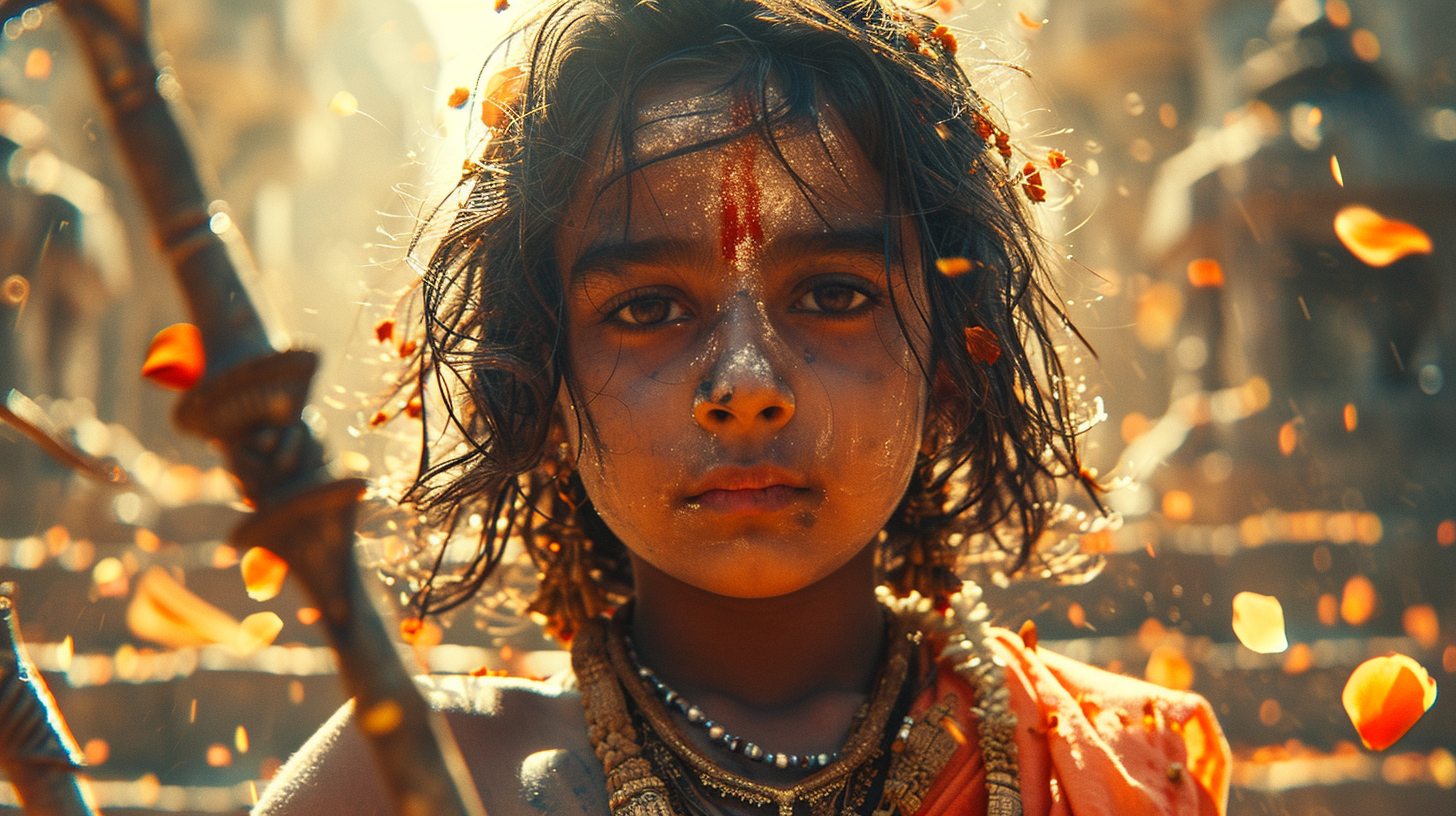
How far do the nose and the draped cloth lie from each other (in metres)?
0.50

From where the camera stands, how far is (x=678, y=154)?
1.33 metres

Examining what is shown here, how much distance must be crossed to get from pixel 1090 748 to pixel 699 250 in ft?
2.59

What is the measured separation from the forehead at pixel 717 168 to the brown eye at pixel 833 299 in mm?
72

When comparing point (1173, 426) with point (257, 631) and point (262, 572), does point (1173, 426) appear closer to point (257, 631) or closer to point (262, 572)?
point (257, 631)

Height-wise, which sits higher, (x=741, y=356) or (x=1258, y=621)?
(x=741, y=356)

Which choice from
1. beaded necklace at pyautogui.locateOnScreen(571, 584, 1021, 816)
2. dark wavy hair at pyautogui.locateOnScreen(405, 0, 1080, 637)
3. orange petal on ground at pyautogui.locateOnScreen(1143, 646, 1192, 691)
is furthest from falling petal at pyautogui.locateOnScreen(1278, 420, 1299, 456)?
beaded necklace at pyautogui.locateOnScreen(571, 584, 1021, 816)

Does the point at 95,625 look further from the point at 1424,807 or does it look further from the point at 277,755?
the point at 1424,807

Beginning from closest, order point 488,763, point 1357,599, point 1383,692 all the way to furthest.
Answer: point 488,763, point 1383,692, point 1357,599

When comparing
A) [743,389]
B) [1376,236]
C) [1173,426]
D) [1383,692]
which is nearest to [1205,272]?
[1376,236]

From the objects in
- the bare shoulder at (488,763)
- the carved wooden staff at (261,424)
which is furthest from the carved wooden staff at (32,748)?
the bare shoulder at (488,763)

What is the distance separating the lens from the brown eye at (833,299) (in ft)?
4.44

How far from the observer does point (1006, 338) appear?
1598 millimetres

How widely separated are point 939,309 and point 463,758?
800 millimetres

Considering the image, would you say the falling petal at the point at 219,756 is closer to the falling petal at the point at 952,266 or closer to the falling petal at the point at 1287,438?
the falling petal at the point at 952,266
